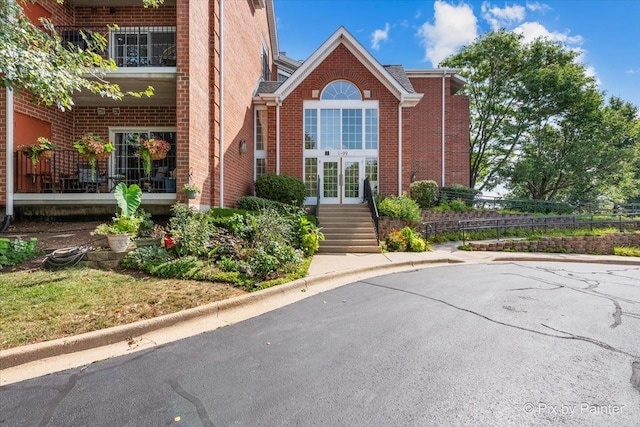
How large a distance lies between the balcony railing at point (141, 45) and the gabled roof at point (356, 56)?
4.36 meters

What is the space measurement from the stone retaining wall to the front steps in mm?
4404

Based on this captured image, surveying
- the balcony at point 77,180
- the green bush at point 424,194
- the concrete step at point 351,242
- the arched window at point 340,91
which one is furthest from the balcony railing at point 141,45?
the green bush at point 424,194

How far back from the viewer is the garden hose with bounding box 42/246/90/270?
575 cm

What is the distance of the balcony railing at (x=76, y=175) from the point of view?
340 inches

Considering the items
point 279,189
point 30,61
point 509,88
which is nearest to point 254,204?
point 279,189

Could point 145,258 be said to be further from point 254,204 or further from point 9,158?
point 9,158

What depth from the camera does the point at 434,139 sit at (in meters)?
18.4

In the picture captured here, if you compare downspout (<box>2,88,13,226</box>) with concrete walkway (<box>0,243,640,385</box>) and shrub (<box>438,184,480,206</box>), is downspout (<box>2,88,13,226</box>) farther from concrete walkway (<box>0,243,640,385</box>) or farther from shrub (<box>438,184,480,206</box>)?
shrub (<box>438,184,480,206</box>)

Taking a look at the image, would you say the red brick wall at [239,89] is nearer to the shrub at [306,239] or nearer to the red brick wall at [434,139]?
the shrub at [306,239]

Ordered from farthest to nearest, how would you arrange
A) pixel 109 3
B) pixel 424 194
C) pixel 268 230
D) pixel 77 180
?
pixel 424 194 → pixel 109 3 → pixel 77 180 → pixel 268 230

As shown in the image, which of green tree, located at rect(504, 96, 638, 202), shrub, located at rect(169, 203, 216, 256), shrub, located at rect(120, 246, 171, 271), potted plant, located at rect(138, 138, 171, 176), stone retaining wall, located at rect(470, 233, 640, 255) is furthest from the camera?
green tree, located at rect(504, 96, 638, 202)

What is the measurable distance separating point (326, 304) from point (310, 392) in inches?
96.1

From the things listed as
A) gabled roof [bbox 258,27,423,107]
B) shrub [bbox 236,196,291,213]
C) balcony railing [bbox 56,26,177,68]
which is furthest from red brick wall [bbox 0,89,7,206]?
gabled roof [bbox 258,27,423,107]

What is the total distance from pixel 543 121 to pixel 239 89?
69.1 feet
